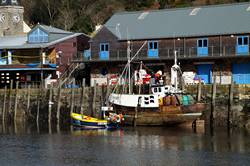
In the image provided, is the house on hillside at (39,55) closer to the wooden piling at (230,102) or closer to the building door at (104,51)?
the building door at (104,51)

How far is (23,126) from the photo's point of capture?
7388cm

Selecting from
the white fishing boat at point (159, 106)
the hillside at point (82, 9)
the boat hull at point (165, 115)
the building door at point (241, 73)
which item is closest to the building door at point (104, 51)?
the white fishing boat at point (159, 106)

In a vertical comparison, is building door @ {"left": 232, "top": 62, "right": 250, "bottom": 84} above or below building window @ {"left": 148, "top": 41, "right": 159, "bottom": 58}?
below

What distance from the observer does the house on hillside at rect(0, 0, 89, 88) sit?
288 ft

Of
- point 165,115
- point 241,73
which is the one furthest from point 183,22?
point 165,115

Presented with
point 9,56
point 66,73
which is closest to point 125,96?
point 66,73

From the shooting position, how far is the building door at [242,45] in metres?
73.4

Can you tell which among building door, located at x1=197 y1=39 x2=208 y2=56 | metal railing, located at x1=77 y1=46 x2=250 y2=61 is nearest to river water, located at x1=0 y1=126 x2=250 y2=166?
metal railing, located at x1=77 y1=46 x2=250 y2=61

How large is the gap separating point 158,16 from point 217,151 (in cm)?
3300

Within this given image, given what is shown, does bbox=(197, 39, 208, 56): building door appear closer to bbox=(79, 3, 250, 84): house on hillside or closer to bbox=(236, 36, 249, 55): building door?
bbox=(79, 3, 250, 84): house on hillside

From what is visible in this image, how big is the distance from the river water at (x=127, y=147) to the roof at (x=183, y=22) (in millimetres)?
15439

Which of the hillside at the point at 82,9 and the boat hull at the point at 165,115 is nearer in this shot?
the boat hull at the point at 165,115

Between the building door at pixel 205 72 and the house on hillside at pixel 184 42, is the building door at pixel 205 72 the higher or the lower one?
the lower one

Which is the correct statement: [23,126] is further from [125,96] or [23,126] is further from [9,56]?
[9,56]
